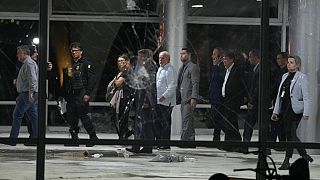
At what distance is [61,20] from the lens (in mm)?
9789

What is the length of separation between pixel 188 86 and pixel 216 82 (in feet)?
1.21

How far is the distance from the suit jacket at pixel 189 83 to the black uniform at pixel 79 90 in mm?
1144

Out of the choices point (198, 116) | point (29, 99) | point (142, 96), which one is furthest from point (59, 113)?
point (198, 116)

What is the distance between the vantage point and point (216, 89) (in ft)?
32.3

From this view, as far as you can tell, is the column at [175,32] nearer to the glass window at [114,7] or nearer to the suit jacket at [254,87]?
the glass window at [114,7]

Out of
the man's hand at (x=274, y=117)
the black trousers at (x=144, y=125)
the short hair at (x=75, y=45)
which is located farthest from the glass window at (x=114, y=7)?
the man's hand at (x=274, y=117)

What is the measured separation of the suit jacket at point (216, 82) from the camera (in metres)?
9.84

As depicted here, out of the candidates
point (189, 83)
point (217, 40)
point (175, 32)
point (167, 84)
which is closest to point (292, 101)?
point (217, 40)

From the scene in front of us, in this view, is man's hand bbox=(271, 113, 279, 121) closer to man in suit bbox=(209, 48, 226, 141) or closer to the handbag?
man in suit bbox=(209, 48, 226, 141)

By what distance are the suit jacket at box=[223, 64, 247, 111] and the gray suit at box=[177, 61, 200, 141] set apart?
41 centimetres

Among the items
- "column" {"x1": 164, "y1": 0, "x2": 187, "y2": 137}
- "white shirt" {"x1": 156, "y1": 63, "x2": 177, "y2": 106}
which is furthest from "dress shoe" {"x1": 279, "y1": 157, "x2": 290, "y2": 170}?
"white shirt" {"x1": 156, "y1": 63, "x2": 177, "y2": 106}

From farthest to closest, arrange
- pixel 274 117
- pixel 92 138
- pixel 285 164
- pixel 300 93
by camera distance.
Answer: pixel 300 93 < pixel 274 117 < pixel 92 138 < pixel 285 164

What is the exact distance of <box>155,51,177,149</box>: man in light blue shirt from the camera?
981 centimetres

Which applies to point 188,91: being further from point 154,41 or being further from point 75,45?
point 75,45
